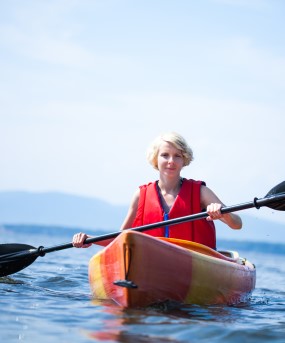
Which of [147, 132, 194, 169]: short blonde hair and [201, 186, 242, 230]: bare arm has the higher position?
[147, 132, 194, 169]: short blonde hair

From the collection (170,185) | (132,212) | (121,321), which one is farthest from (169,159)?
(121,321)

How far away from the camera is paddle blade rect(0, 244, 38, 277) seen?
7.97 m

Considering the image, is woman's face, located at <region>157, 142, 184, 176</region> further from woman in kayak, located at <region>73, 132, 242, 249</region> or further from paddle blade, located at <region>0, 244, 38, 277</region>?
paddle blade, located at <region>0, 244, 38, 277</region>

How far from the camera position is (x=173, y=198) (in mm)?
7141

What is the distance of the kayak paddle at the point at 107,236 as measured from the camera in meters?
6.43

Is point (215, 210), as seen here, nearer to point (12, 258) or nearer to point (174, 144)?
point (174, 144)

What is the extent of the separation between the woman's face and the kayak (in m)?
0.86

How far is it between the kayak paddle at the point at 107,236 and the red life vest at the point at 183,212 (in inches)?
15.9

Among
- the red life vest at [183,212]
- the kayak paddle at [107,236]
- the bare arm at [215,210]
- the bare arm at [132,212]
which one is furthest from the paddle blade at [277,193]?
the bare arm at [132,212]

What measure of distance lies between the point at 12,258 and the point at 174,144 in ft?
7.74

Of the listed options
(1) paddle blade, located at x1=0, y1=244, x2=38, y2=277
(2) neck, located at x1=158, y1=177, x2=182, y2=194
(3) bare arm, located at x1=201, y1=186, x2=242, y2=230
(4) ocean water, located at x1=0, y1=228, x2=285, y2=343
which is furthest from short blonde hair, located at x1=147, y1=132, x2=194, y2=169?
(1) paddle blade, located at x1=0, y1=244, x2=38, y2=277

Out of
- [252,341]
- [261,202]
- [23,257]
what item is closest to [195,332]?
[252,341]

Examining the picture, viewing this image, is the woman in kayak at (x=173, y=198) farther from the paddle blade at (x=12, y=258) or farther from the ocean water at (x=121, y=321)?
the paddle blade at (x=12, y=258)

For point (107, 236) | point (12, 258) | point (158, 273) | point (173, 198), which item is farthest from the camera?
point (12, 258)
